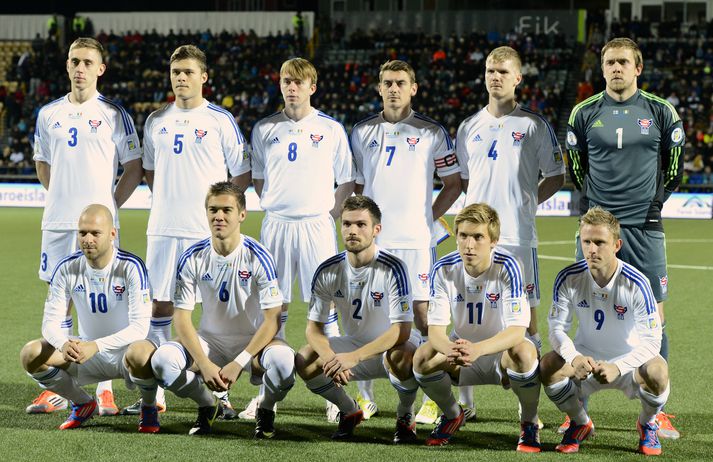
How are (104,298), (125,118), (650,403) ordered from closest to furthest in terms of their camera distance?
(650,403), (104,298), (125,118)

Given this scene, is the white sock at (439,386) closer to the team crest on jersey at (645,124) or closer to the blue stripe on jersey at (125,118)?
the team crest on jersey at (645,124)

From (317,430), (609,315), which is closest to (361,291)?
(317,430)

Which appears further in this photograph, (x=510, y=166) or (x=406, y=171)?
(x=406, y=171)

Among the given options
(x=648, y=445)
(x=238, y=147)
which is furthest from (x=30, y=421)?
(x=648, y=445)

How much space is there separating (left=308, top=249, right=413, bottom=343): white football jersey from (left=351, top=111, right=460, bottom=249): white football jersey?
2.43 ft

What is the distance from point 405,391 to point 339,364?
16.2 inches

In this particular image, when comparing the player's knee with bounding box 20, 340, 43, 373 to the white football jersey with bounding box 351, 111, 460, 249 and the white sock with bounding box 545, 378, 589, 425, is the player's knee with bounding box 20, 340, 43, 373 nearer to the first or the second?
the white football jersey with bounding box 351, 111, 460, 249

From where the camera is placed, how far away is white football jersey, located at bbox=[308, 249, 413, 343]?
5359mm

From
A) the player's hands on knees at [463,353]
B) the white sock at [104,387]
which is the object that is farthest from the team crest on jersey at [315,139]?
the white sock at [104,387]

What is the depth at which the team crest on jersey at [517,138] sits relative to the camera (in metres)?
5.95

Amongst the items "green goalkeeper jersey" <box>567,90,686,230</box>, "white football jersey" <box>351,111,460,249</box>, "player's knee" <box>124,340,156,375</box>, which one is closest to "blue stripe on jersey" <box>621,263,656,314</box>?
"green goalkeeper jersey" <box>567,90,686,230</box>

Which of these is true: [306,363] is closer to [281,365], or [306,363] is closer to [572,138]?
[281,365]

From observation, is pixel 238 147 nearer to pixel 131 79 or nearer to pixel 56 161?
pixel 56 161

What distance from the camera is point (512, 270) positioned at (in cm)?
514
